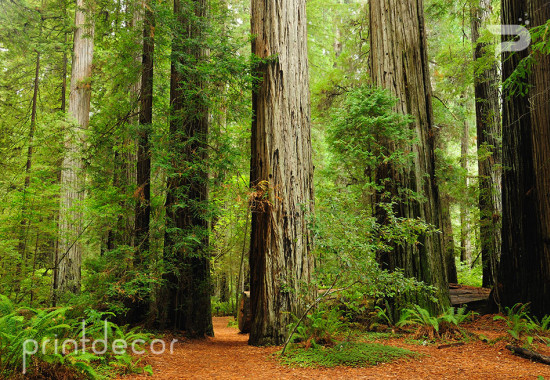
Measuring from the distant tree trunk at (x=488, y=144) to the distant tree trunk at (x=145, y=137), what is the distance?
753 centimetres

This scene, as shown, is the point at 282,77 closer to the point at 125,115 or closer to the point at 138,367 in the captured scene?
the point at 125,115

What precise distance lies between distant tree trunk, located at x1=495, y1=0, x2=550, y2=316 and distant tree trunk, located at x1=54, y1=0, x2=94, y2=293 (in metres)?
9.65

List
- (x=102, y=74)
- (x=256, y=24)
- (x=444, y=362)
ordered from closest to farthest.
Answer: (x=444, y=362), (x=256, y=24), (x=102, y=74)

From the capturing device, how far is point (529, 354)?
4.24 meters

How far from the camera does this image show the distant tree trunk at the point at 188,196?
5938 mm

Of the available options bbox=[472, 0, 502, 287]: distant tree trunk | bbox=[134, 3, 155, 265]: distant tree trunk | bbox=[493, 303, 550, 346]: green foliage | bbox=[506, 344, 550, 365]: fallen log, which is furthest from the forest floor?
bbox=[472, 0, 502, 287]: distant tree trunk

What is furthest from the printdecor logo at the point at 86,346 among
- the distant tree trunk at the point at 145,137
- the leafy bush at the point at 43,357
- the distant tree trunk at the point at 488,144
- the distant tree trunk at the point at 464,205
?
the distant tree trunk at the point at 488,144

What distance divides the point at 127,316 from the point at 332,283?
15.5 feet

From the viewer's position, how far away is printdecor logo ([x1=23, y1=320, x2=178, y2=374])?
324 centimetres

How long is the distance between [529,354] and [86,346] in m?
5.51

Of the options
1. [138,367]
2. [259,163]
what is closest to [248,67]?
[259,163]

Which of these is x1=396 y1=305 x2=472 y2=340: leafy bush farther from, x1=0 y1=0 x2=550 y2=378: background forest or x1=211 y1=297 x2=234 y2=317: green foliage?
x1=211 y1=297 x2=234 y2=317: green foliage

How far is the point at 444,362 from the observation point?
4.14 metres

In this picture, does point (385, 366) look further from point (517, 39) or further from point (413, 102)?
point (517, 39)
